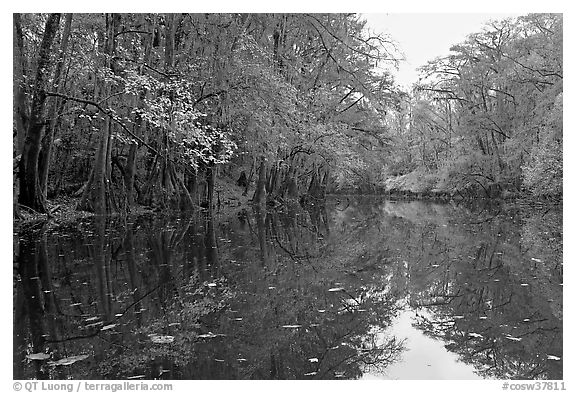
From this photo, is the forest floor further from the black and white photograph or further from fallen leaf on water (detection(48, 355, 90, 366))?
fallen leaf on water (detection(48, 355, 90, 366))

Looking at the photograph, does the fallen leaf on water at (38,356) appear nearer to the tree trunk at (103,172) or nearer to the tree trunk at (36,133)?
the tree trunk at (36,133)

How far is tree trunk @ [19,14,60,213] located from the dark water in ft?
14.7

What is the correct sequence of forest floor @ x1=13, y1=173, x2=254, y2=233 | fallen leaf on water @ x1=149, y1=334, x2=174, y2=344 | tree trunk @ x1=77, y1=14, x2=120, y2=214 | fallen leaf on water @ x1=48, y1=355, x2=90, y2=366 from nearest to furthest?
fallen leaf on water @ x1=48, y1=355, x2=90, y2=366
fallen leaf on water @ x1=149, y1=334, x2=174, y2=344
forest floor @ x1=13, y1=173, x2=254, y2=233
tree trunk @ x1=77, y1=14, x2=120, y2=214

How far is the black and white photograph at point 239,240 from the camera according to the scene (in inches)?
174

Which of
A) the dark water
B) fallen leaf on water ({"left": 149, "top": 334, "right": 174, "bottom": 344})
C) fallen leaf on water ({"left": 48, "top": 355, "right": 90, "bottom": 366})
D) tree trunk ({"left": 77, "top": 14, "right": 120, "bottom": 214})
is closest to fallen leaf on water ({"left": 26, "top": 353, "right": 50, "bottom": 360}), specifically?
the dark water

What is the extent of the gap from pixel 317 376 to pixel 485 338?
196cm

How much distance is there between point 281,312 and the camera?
5645 millimetres

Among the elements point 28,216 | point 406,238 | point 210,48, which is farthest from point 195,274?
point 210,48

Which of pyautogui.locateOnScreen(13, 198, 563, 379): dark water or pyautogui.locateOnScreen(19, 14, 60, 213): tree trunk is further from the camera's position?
pyautogui.locateOnScreen(19, 14, 60, 213): tree trunk

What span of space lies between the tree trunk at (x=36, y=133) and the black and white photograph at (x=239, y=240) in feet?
0.18

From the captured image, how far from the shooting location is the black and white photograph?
174 inches

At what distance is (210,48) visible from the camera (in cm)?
1595

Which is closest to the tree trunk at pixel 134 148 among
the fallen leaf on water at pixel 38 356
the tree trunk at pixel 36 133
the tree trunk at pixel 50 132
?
the tree trunk at pixel 50 132
